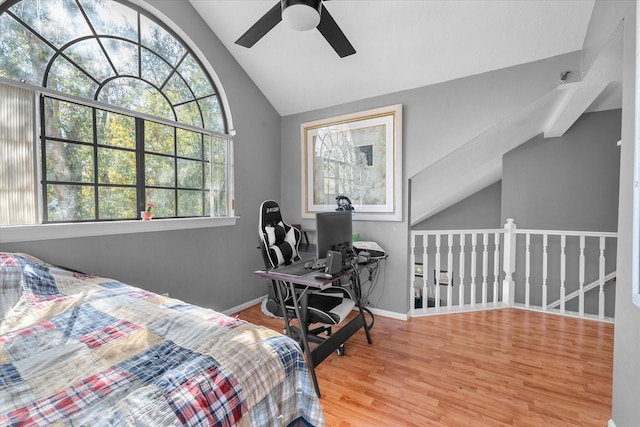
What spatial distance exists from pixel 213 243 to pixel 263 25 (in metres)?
2.09

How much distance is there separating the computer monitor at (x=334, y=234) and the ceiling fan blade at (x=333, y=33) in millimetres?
1252

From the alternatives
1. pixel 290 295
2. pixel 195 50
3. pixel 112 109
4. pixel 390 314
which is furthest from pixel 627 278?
pixel 195 50

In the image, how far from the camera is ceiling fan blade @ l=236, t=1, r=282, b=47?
1.74 metres

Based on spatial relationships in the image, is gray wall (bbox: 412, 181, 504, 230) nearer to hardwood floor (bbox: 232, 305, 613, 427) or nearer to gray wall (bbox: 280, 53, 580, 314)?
hardwood floor (bbox: 232, 305, 613, 427)

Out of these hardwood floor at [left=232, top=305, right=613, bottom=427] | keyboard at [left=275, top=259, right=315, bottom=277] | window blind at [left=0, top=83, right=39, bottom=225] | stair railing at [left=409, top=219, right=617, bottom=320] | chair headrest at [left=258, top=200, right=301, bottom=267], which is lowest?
hardwood floor at [left=232, top=305, right=613, bottom=427]

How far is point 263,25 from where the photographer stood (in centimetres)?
187

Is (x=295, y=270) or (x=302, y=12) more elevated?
(x=302, y=12)

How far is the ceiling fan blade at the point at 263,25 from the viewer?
5.72 feet

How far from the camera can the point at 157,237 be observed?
2438mm

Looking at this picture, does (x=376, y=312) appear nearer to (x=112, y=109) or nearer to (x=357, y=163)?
(x=357, y=163)

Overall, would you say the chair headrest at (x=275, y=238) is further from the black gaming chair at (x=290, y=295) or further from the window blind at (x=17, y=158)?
the window blind at (x=17, y=158)

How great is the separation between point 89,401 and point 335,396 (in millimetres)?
1453

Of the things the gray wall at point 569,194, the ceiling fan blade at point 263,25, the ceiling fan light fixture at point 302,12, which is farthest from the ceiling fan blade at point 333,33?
the gray wall at point 569,194

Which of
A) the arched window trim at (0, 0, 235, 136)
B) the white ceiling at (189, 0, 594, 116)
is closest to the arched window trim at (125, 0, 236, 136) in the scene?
the arched window trim at (0, 0, 235, 136)
